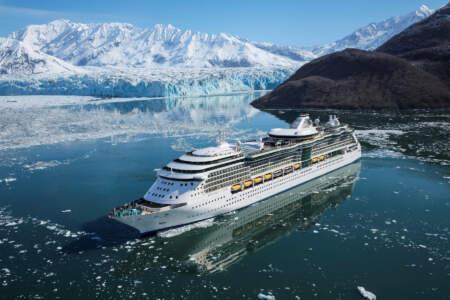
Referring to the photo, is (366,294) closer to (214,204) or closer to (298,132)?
(214,204)

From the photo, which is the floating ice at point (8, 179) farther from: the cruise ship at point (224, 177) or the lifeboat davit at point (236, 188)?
the lifeboat davit at point (236, 188)

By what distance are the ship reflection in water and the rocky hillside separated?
2638 inches

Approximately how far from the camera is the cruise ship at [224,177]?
22.3m

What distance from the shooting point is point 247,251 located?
68.7ft

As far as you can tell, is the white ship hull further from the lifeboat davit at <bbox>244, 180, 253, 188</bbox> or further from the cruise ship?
the lifeboat davit at <bbox>244, 180, 253, 188</bbox>

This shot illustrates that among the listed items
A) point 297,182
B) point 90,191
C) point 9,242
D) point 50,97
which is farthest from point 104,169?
point 50,97

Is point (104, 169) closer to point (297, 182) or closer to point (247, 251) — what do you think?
point (297, 182)

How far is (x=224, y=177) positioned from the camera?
2505cm

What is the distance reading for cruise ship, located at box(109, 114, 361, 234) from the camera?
22.3 metres

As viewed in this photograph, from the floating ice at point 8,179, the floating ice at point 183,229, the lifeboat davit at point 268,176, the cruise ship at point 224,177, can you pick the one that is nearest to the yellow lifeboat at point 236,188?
the cruise ship at point 224,177

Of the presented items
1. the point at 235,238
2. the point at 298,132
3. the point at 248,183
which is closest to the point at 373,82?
the point at 298,132

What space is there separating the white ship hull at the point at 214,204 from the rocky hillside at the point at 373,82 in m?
66.9

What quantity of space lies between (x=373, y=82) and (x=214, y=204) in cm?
8642

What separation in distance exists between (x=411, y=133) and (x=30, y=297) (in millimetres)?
55158
